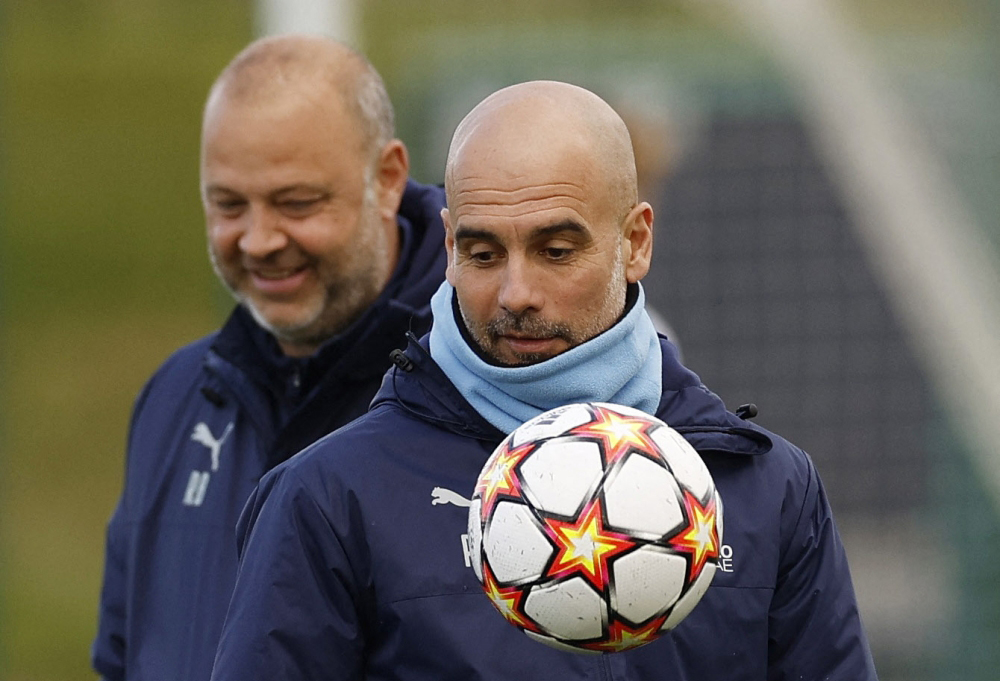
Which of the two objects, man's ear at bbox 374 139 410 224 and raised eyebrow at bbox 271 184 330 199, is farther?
man's ear at bbox 374 139 410 224

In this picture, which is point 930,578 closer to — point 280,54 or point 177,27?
point 280,54

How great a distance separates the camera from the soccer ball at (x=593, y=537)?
108 inches

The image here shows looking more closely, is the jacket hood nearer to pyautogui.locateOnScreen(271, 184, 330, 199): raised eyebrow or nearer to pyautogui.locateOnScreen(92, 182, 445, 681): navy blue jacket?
pyautogui.locateOnScreen(92, 182, 445, 681): navy blue jacket

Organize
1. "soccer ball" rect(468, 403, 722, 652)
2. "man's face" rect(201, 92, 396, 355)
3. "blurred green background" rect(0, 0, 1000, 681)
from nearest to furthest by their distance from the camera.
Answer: "soccer ball" rect(468, 403, 722, 652), "man's face" rect(201, 92, 396, 355), "blurred green background" rect(0, 0, 1000, 681)

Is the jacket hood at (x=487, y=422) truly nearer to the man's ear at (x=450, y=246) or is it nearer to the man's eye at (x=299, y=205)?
the man's ear at (x=450, y=246)

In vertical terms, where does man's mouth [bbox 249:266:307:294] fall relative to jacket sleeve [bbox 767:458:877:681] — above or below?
above

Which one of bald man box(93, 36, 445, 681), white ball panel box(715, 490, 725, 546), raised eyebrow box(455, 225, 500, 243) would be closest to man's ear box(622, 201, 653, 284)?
raised eyebrow box(455, 225, 500, 243)

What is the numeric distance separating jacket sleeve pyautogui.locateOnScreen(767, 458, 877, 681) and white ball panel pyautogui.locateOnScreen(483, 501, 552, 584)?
60 centimetres

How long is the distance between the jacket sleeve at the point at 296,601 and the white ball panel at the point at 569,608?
35 centimetres

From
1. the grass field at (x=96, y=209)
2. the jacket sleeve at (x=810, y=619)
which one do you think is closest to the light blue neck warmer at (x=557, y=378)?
the jacket sleeve at (x=810, y=619)

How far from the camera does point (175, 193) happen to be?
19.3 metres

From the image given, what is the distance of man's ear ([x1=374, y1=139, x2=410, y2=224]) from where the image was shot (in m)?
4.32

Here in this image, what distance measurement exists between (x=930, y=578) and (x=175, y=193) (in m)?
11.9

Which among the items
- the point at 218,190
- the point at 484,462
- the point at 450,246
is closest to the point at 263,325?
the point at 218,190
